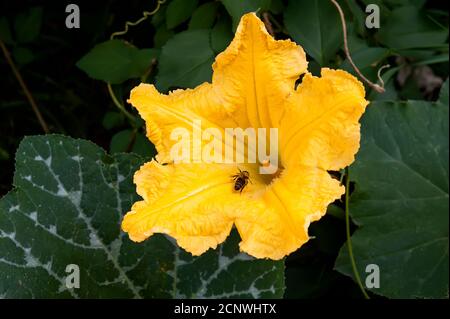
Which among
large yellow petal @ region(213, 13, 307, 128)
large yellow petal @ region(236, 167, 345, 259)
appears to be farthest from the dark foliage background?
large yellow petal @ region(236, 167, 345, 259)

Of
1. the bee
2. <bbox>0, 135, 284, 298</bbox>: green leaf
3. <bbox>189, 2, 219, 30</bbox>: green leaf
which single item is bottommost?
<bbox>0, 135, 284, 298</bbox>: green leaf

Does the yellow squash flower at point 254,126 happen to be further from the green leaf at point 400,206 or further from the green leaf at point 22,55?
the green leaf at point 22,55

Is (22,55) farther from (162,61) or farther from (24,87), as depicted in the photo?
(162,61)

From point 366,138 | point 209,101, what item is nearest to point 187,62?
point 209,101

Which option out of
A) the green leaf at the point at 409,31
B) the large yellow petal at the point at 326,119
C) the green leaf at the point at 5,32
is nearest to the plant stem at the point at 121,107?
the green leaf at the point at 5,32

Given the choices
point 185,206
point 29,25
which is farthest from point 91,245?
point 29,25

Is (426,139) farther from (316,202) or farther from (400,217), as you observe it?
(316,202)

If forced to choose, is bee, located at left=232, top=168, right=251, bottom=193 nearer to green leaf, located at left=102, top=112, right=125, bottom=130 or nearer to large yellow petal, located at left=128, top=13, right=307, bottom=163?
large yellow petal, located at left=128, top=13, right=307, bottom=163
